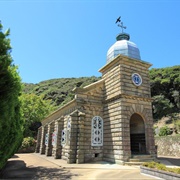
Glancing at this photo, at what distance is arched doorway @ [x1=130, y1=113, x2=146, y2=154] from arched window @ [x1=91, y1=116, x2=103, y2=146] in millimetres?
3545

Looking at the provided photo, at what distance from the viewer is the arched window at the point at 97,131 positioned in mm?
14188

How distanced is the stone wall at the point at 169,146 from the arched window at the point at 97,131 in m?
10.5

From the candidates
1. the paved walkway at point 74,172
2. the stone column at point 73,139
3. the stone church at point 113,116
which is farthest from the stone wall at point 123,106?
the stone column at point 73,139

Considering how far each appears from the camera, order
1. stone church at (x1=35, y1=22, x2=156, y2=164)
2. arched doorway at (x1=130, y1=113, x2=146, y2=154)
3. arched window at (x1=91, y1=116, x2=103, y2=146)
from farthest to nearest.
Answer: arched doorway at (x1=130, y1=113, x2=146, y2=154) < arched window at (x1=91, y1=116, x2=103, y2=146) < stone church at (x1=35, y1=22, x2=156, y2=164)

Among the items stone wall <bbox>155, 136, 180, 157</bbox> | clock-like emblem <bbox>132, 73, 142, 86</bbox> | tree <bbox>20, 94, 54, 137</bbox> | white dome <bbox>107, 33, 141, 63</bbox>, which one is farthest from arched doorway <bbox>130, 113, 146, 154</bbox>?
tree <bbox>20, 94, 54, 137</bbox>

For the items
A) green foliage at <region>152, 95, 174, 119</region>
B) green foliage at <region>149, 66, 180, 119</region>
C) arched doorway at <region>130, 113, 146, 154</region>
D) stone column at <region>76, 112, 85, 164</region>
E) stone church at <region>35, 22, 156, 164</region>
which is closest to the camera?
stone column at <region>76, 112, 85, 164</region>

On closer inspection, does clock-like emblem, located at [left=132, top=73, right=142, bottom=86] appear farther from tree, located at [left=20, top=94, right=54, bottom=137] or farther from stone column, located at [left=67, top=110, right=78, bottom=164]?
tree, located at [left=20, top=94, right=54, bottom=137]

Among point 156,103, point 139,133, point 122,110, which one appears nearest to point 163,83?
point 156,103

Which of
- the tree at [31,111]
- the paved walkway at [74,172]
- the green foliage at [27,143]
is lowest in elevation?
the paved walkway at [74,172]

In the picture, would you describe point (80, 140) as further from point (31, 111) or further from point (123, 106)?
point (31, 111)

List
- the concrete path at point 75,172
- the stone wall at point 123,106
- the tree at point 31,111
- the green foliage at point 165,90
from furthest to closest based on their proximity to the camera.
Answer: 1. the green foliage at point 165,90
2. the tree at point 31,111
3. the stone wall at point 123,106
4. the concrete path at point 75,172

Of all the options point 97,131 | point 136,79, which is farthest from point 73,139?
point 136,79

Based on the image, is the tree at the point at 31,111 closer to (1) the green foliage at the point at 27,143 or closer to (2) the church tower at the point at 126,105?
(1) the green foliage at the point at 27,143

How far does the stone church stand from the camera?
1300cm
